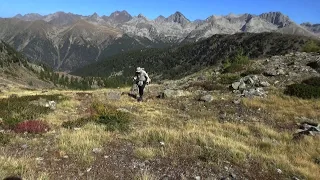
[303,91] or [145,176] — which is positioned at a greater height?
[303,91]

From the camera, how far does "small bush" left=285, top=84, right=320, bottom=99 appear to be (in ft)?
82.3

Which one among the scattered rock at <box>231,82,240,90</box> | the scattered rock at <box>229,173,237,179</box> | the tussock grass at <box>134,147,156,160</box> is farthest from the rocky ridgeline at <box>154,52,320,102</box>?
the scattered rock at <box>229,173,237,179</box>

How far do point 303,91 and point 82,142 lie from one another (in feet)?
63.8

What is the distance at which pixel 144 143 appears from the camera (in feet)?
40.4

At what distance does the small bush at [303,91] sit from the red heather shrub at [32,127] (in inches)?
727

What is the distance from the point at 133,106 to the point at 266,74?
16014 mm

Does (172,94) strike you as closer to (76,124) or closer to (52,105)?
(52,105)

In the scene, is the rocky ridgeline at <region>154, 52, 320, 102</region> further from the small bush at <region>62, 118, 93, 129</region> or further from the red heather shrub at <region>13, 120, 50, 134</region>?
the red heather shrub at <region>13, 120, 50, 134</region>

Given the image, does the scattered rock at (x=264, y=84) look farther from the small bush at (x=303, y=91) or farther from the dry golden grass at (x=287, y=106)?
the dry golden grass at (x=287, y=106)

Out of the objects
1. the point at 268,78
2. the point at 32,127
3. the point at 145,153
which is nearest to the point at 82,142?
the point at 145,153

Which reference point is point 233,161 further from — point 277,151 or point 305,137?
point 305,137

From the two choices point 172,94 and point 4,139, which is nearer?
point 4,139

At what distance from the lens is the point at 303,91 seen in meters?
25.7

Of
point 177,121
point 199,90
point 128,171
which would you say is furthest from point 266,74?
point 128,171
